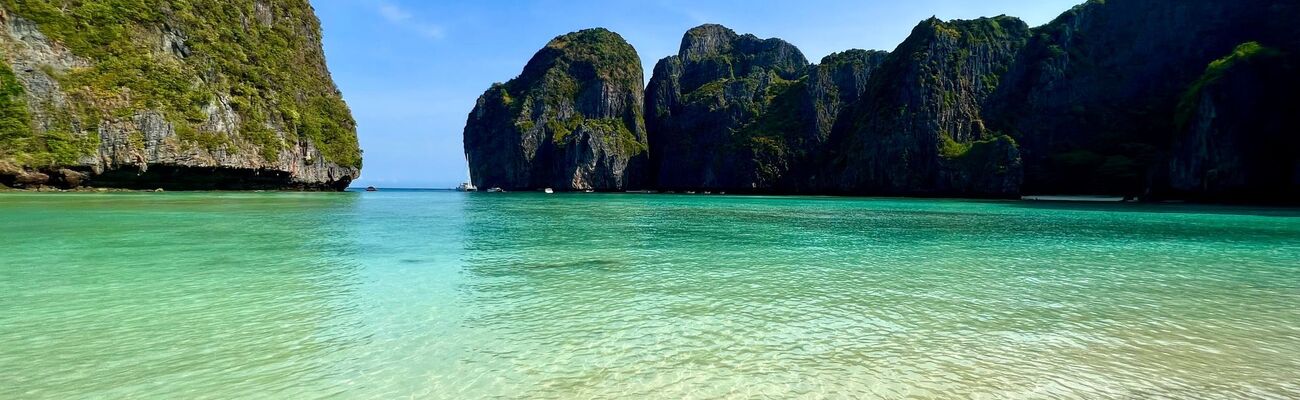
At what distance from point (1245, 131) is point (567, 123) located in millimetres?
138425

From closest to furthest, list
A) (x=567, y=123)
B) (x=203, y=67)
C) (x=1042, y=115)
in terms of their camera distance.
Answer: (x=203, y=67) < (x=1042, y=115) < (x=567, y=123)

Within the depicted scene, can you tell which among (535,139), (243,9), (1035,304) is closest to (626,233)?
(1035,304)

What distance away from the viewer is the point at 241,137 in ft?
234

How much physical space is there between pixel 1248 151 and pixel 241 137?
123080mm

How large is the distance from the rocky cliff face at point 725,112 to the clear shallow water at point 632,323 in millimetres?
136195

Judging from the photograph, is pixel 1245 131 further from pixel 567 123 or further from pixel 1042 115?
pixel 567 123

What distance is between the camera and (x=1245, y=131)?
6512 centimetres

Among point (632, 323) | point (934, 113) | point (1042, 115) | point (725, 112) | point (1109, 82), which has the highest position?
point (725, 112)

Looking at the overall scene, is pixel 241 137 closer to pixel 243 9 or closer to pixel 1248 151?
pixel 243 9

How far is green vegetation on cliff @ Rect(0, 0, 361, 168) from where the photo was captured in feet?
186

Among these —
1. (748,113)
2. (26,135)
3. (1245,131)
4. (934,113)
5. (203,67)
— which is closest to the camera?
(26,135)

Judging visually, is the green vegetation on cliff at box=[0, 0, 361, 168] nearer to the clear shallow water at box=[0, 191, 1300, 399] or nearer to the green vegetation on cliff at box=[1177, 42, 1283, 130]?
the clear shallow water at box=[0, 191, 1300, 399]

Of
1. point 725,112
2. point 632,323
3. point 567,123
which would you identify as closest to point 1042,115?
point 725,112

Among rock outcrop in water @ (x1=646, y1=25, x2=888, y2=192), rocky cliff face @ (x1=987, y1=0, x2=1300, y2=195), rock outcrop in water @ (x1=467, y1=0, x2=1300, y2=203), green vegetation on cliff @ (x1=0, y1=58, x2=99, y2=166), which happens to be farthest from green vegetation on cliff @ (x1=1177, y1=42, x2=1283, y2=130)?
green vegetation on cliff @ (x1=0, y1=58, x2=99, y2=166)
